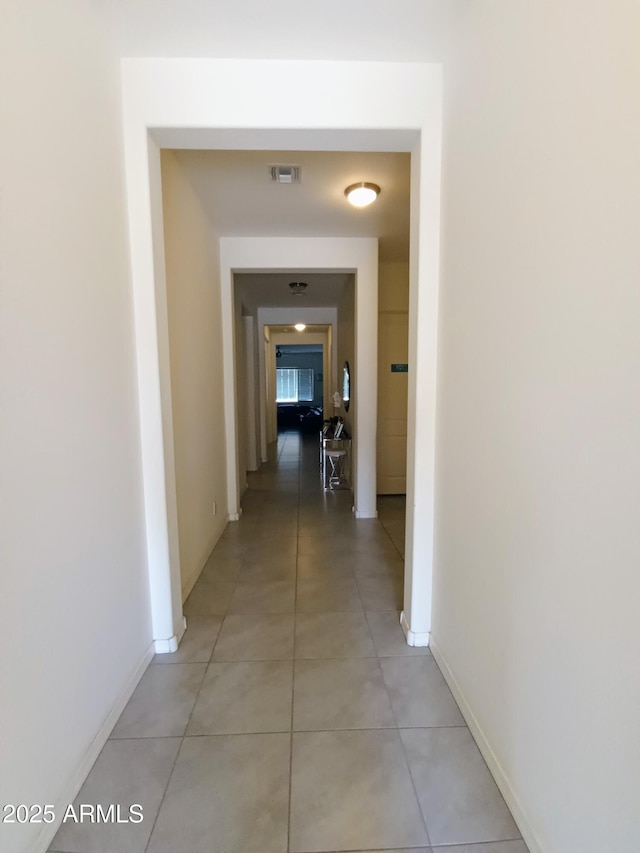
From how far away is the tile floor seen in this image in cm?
123

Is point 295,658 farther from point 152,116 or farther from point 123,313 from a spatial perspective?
point 152,116

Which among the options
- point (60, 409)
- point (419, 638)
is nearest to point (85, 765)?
point (60, 409)

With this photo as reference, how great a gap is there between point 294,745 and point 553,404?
1.47 meters

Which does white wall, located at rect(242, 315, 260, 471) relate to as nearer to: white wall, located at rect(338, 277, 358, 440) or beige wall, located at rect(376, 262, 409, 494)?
white wall, located at rect(338, 277, 358, 440)

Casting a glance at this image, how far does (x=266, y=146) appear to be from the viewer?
76.3 inches

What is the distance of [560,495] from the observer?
1.05 m

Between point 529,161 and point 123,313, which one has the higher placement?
point 529,161

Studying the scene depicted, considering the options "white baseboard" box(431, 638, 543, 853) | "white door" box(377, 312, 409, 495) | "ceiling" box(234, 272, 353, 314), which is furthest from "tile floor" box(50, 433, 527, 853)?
"ceiling" box(234, 272, 353, 314)

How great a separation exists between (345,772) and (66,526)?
4.03ft

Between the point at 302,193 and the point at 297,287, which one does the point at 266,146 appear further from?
the point at 297,287

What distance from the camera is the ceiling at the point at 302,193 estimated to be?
2.40 metres

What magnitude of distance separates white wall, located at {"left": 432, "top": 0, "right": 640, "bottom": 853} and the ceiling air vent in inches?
41.4

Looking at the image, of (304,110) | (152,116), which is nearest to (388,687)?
(304,110)

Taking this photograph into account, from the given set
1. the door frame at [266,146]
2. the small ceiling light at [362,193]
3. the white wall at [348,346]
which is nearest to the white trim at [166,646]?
the door frame at [266,146]
